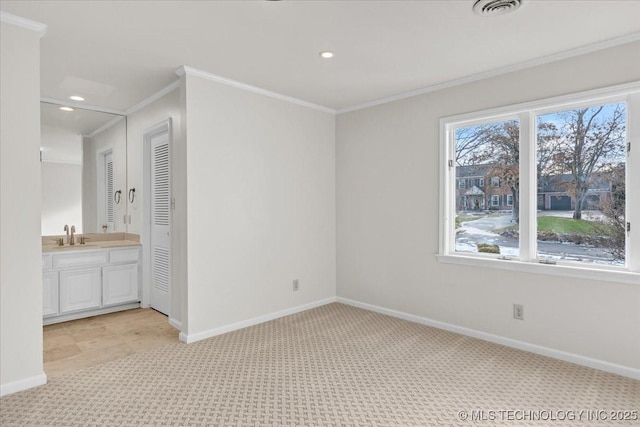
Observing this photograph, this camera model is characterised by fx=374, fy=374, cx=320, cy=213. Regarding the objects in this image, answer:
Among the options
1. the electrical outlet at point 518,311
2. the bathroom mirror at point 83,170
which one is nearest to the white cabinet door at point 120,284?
the bathroom mirror at point 83,170

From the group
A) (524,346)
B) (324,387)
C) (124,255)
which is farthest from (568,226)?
(124,255)

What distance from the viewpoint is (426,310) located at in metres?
3.93

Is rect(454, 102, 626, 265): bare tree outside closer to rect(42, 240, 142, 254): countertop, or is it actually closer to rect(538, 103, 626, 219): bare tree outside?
rect(538, 103, 626, 219): bare tree outside

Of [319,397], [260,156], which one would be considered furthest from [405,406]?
[260,156]

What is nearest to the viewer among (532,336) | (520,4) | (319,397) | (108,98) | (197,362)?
(520,4)

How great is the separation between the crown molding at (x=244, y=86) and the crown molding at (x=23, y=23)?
1012 mm

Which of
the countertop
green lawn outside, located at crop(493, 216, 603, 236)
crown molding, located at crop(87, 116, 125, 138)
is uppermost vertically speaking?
crown molding, located at crop(87, 116, 125, 138)

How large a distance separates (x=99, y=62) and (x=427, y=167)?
316 cm

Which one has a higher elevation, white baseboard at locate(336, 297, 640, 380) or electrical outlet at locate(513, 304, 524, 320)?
electrical outlet at locate(513, 304, 524, 320)

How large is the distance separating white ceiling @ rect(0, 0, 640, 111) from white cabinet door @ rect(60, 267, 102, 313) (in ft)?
6.54

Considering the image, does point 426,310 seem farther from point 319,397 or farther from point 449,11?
point 449,11

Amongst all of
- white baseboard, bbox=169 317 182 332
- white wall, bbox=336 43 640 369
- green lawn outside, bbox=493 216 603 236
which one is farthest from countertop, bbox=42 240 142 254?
green lawn outside, bbox=493 216 603 236

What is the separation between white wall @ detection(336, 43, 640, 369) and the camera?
2.82 meters

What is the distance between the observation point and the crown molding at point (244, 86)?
3342mm
